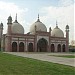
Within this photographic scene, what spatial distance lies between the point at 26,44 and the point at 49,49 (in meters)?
5.97

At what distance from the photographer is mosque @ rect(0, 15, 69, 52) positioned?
4378cm

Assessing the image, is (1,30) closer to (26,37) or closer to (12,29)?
(12,29)

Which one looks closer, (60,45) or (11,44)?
(11,44)

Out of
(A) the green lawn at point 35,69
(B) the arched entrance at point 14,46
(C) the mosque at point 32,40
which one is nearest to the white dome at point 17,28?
(C) the mosque at point 32,40

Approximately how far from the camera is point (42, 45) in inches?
1877

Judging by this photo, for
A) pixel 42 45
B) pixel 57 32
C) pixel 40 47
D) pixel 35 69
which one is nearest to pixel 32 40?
pixel 40 47

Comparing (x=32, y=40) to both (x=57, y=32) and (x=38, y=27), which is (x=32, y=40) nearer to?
(x=38, y=27)

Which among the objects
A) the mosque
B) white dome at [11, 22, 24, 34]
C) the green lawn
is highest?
white dome at [11, 22, 24, 34]

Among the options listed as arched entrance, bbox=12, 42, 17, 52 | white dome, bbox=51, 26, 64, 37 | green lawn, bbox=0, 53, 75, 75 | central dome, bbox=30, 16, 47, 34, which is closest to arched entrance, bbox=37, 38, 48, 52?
central dome, bbox=30, 16, 47, 34

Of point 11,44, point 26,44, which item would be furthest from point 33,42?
point 11,44

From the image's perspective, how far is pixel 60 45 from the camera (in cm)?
4997

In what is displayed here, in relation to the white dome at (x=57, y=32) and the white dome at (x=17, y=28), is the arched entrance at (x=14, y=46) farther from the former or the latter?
the white dome at (x=57, y=32)

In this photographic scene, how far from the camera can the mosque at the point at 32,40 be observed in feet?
144

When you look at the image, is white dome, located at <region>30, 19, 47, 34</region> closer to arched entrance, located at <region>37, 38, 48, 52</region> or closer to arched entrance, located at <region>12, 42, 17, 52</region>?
arched entrance, located at <region>37, 38, 48, 52</region>
